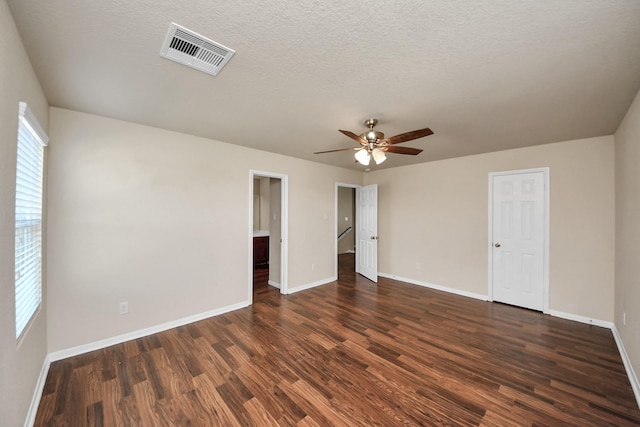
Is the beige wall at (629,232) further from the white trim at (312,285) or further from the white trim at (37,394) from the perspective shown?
the white trim at (37,394)

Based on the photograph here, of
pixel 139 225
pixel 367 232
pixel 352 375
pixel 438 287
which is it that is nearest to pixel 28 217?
pixel 139 225

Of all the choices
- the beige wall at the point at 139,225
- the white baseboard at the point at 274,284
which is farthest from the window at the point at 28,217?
the white baseboard at the point at 274,284

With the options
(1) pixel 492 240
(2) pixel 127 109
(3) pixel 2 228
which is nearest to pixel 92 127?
(2) pixel 127 109

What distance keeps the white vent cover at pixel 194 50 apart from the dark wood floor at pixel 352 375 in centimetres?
241

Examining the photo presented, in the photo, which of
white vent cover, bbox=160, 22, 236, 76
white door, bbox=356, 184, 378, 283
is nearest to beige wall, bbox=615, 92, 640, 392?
white door, bbox=356, 184, 378, 283

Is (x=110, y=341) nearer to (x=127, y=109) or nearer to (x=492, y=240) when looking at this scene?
(x=127, y=109)

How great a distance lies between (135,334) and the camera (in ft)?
9.04

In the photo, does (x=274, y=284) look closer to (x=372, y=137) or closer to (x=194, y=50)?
(x=372, y=137)

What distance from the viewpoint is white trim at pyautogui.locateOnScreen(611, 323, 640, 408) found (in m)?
1.90

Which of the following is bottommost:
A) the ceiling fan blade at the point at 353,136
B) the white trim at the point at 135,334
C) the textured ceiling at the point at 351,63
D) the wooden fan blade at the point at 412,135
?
the white trim at the point at 135,334

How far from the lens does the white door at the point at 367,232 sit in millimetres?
5035

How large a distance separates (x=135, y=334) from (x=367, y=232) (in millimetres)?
4095

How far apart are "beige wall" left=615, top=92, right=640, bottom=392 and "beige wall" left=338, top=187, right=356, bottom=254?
6127 mm

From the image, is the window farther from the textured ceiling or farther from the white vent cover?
the white vent cover
